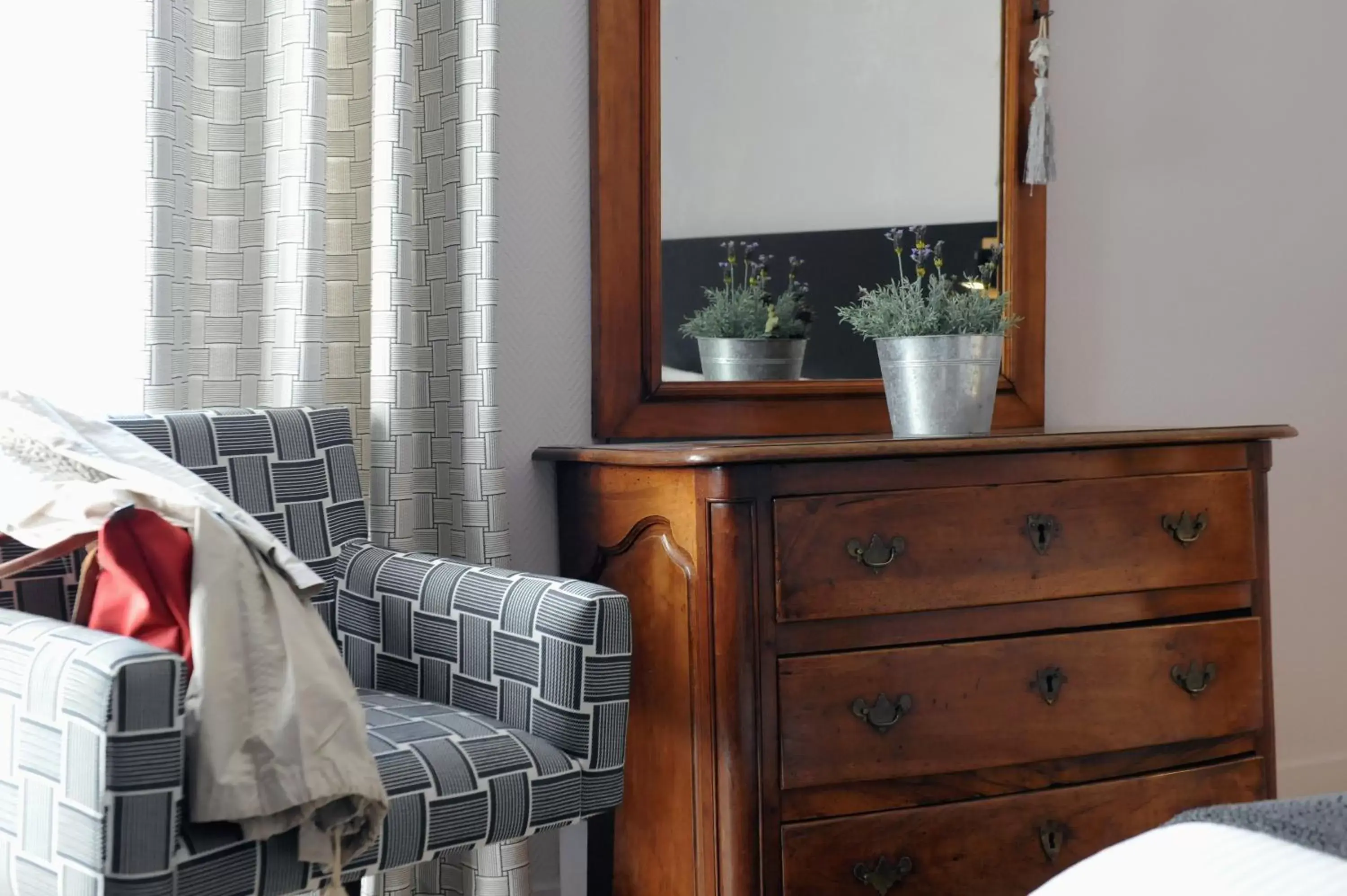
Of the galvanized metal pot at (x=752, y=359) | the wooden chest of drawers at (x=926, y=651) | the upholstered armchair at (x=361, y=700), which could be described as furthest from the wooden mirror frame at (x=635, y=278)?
the upholstered armchair at (x=361, y=700)

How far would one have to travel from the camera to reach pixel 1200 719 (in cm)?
205

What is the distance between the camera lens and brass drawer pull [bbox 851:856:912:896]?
1823 mm

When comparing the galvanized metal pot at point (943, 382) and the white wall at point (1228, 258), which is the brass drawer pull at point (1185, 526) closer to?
the galvanized metal pot at point (943, 382)

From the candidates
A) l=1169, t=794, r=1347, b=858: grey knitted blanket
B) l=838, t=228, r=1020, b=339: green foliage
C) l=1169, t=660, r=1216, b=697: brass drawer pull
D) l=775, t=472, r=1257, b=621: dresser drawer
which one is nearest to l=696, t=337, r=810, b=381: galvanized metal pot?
l=838, t=228, r=1020, b=339: green foliage

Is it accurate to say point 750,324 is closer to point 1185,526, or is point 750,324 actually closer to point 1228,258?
point 1185,526

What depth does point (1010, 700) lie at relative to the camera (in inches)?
75.2

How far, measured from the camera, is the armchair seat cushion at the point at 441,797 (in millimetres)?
1306

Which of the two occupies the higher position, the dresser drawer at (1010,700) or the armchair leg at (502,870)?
the dresser drawer at (1010,700)

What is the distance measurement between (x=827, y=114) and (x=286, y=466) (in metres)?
1.18

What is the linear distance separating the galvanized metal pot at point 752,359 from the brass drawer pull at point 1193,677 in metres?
0.81

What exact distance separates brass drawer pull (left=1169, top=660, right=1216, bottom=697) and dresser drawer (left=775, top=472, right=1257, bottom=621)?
0.42 feet

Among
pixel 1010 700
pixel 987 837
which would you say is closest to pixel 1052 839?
pixel 987 837

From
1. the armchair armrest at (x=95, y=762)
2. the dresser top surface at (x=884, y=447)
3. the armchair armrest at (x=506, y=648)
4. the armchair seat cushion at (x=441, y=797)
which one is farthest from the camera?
the dresser top surface at (x=884, y=447)

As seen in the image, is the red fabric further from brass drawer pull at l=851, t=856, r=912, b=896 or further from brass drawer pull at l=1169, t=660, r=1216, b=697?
brass drawer pull at l=1169, t=660, r=1216, b=697
